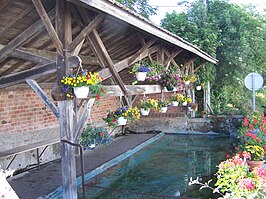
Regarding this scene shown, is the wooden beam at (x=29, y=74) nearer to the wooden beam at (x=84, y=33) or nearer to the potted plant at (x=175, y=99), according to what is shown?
the wooden beam at (x=84, y=33)

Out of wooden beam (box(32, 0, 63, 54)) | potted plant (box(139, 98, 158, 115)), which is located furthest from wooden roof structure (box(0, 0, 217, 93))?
potted plant (box(139, 98, 158, 115))

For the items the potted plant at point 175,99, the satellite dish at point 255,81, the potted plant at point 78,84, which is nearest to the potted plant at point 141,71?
the potted plant at point 78,84

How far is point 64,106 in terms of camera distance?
4039mm

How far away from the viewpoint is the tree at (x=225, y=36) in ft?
38.3

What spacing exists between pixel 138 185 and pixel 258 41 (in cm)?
919

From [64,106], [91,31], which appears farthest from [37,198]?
[91,31]

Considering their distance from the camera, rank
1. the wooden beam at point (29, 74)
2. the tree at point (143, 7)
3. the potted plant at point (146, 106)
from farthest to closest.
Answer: the tree at point (143, 7)
the potted plant at point (146, 106)
the wooden beam at point (29, 74)

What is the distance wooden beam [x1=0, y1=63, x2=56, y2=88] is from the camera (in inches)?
167

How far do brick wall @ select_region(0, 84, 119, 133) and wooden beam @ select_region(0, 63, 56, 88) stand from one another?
1547 mm

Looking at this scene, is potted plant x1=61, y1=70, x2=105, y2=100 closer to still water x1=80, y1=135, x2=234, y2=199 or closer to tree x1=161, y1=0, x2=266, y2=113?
still water x1=80, y1=135, x2=234, y2=199

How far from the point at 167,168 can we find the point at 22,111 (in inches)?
149

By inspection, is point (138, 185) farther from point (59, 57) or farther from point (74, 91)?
point (59, 57)

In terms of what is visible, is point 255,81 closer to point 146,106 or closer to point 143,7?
point 146,106

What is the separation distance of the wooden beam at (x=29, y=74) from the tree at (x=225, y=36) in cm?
810
